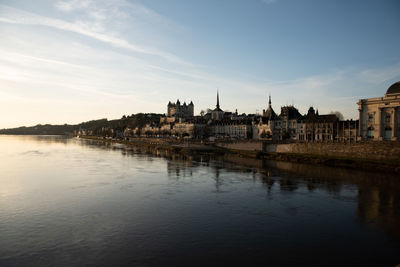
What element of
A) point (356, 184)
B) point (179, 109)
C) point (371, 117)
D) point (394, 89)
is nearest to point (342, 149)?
point (371, 117)

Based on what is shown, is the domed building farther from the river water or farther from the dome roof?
the river water

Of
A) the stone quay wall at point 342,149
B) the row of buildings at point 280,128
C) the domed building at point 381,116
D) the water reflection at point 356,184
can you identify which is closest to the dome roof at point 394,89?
the domed building at point 381,116

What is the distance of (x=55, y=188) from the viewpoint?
1038 inches

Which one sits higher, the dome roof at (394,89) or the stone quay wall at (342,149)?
the dome roof at (394,89)

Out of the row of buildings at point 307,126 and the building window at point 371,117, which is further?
the building window at point 371,117

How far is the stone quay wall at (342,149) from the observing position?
39312 millimetres

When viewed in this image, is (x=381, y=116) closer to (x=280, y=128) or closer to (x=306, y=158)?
(x=306, y=158)

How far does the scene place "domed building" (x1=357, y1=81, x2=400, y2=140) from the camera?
45.4m

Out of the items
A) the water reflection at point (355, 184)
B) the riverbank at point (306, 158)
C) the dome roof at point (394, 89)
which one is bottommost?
the water reflection at point (355, 184)

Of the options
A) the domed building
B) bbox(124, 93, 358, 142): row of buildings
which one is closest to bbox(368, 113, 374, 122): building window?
the domed building

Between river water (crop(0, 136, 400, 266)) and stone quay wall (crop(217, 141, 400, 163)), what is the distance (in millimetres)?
10771

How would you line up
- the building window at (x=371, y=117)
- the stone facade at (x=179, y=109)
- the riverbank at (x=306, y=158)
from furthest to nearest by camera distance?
the stone facade at (x=179, y=109), the building window at (x=371, y=117), the riverbank at (x=306, y=158)

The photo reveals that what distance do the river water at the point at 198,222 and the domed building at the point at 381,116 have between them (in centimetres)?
1944

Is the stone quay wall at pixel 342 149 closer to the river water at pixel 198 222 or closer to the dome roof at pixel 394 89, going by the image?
the river water at pixel 198 222
